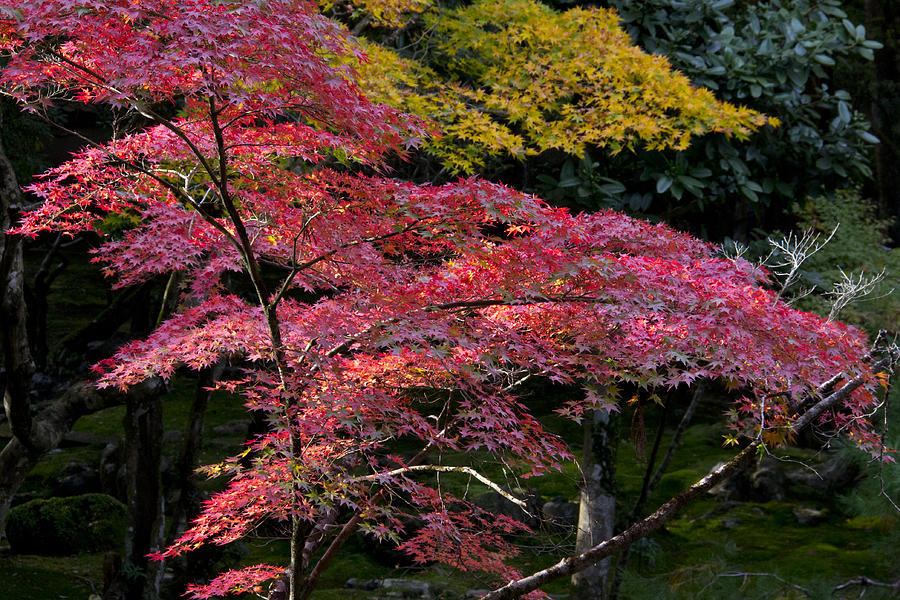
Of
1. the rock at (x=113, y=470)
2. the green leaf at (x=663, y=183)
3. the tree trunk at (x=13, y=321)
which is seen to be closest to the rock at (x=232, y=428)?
the rock at (x=113, y=470)

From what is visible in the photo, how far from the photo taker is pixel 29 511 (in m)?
7.21

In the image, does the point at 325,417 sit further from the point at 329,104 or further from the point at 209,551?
the point at 209,551

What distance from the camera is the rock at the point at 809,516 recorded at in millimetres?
8250

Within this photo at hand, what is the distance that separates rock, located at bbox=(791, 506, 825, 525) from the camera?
27.1 feet

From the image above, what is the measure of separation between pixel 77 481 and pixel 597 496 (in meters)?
6.46

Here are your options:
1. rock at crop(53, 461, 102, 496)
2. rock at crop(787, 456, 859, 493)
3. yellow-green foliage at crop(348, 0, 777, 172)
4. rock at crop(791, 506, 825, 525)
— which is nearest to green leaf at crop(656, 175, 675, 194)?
yellow-green foliage at crop(348, 0, 777, 172)

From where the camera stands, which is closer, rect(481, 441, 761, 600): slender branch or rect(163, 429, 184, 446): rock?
rect(481, 441, 761, 600): slender branch

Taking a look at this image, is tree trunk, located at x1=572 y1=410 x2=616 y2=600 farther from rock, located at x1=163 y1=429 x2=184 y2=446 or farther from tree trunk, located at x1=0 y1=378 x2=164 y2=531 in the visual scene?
rock, located at x1=163 y1=429 x2=184 y2=446

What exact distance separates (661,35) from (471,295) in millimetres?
6645

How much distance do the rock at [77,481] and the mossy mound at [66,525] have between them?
1.28m

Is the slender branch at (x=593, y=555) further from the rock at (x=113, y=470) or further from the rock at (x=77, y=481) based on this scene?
the rock at (x=77, y=481)

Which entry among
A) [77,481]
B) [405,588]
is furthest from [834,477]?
[77,481]

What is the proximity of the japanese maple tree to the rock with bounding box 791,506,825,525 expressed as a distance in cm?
447

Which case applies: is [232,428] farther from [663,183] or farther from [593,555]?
[593,555]
